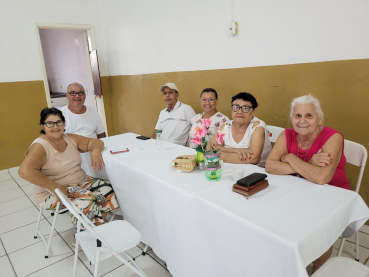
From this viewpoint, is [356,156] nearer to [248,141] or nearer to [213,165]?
[248,141]

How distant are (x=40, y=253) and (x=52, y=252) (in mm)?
101

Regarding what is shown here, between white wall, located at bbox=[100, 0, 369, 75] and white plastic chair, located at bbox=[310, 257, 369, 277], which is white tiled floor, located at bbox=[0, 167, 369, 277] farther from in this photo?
white wall, located at bbox=[100, 0, 369, 75]

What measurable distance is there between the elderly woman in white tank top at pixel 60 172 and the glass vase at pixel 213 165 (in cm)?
110

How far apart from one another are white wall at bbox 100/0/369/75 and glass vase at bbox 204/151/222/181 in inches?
58.0

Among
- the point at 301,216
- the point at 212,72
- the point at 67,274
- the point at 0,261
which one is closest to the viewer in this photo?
the point at 301,216

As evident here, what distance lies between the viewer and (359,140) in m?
2.11

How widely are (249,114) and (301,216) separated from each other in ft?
3.35

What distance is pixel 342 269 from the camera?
119cm

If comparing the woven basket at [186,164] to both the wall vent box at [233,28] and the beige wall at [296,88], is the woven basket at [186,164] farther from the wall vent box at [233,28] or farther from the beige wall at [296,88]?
the wall vent box at [233,28]

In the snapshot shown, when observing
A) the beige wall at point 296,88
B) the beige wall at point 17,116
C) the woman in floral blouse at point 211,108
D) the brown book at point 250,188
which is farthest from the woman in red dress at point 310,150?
the beige wall at point 17,116

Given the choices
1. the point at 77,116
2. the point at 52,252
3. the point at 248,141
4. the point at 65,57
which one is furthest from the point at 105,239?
the point at 65,57

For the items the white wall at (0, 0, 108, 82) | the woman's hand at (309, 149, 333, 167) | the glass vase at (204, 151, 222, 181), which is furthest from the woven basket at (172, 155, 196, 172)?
the white wall at (0, 0, 108, 82)

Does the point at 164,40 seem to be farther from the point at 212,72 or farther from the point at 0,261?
the point at 0,261

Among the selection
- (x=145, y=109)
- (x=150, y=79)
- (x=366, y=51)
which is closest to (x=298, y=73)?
(x=366, y=51)
